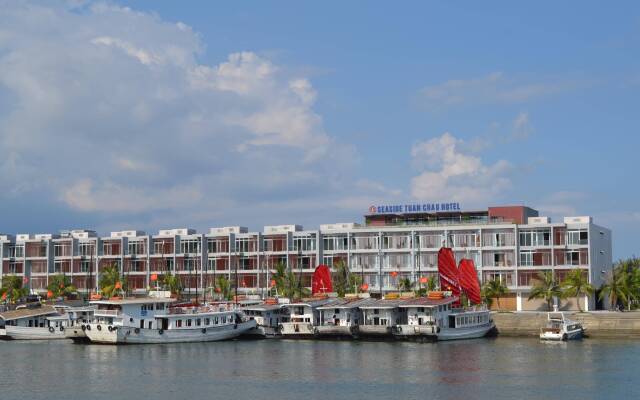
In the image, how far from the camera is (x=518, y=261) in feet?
433

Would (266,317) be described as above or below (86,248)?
below

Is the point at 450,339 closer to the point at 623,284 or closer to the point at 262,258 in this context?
the point at 623,284

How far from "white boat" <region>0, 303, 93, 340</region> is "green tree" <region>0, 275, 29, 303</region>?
1432 inches

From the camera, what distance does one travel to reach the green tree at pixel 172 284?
145675mm

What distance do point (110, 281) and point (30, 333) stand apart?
4127 cm

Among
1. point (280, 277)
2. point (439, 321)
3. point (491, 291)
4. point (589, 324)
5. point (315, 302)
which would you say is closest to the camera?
point (439, 321)

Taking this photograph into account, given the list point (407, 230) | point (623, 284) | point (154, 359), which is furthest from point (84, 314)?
point (623, 284)

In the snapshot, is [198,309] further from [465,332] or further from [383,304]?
[465,332]

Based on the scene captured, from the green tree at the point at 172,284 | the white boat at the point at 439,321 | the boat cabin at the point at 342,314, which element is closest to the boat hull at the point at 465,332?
the white boat at the point at 439,321

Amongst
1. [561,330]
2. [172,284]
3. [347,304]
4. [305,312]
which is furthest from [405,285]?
[172,284]

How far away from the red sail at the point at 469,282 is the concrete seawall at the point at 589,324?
361 centimetres

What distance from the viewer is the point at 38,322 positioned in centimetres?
11169

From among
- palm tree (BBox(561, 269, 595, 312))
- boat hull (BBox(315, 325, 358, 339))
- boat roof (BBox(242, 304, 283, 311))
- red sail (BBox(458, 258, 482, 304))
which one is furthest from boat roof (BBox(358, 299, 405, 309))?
palm tree (BBox(561, 269, 595, 312))

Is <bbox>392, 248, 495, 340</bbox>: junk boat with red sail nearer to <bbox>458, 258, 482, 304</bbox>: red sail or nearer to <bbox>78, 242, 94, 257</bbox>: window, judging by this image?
<bbox>458, 258, 482, 304</bbox>: red sail
